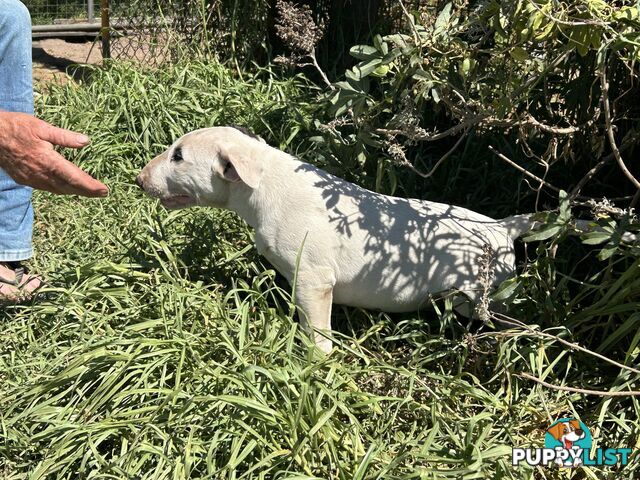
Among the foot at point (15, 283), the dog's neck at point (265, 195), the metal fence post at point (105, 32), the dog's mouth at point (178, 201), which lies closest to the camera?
the dog's neck at point (265, 195)

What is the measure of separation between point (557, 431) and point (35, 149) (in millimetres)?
2393

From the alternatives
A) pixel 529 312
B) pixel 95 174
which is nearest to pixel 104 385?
pixel 529 312

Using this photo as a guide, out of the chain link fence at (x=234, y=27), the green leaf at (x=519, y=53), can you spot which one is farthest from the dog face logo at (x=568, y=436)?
the chain link fence at (x=234, y=27)

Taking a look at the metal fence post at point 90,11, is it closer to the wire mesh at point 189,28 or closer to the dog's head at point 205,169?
the wire mesh at point 189,28

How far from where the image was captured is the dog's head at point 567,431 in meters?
3.16

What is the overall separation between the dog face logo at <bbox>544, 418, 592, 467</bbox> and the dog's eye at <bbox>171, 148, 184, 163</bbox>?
206 cm

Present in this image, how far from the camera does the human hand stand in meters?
3.46

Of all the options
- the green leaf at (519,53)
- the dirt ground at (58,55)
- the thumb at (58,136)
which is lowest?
the dirt ground at (58,55)

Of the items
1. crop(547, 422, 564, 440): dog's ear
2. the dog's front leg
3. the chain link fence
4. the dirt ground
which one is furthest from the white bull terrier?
the dirt ground

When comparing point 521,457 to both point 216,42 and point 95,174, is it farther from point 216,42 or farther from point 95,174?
point 216,42

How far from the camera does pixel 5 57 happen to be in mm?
4426

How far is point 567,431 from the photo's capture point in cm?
319

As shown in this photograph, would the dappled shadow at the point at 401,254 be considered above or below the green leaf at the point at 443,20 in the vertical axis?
below

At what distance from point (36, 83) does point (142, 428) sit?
4588mm
